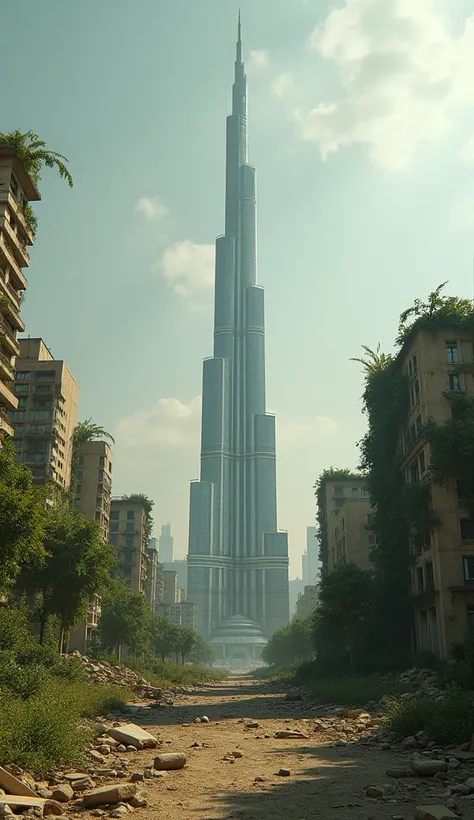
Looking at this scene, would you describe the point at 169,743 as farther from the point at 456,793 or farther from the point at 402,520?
the point at 402,520

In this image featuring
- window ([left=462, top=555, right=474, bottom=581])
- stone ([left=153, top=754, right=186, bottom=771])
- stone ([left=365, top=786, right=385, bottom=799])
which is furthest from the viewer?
window ([left=462, top=555, right=474, bottom=581])

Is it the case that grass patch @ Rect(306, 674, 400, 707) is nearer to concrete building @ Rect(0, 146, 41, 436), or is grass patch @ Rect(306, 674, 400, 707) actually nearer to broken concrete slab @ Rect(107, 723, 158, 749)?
broken concrete slab @ Rect(107, 723, 158, 749)

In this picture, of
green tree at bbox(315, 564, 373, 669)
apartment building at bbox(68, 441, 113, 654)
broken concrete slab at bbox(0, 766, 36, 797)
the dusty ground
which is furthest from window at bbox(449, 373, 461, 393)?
apartment building at bbox(68, 441, 113, 654)

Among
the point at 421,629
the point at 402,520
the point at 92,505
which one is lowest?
the point at 421,629

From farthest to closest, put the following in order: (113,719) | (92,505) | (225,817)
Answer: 1. (92,505)
2. (113,719)
3. (225,817)

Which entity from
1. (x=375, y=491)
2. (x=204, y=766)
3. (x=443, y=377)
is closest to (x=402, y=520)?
(x=375, y=491)

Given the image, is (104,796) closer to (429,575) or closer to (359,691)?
(359,691)
